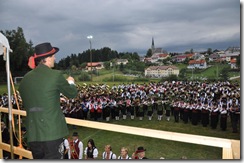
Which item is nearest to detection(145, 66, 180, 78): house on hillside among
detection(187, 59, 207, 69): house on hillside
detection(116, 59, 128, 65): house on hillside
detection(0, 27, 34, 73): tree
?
detection(187, 59, 207, 69): house on hillside

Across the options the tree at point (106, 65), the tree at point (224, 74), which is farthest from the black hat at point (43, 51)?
the tree at point (106, 65)

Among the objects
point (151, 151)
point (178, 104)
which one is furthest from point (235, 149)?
point (178, 104)

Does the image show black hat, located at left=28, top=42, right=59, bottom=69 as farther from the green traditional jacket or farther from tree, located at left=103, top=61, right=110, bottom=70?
tree, located at left=103, top=61, right=110, bottom=70

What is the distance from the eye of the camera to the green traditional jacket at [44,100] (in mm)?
1173

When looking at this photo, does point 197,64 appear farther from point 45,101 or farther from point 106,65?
point 45,101

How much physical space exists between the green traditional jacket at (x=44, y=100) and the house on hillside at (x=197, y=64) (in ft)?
48.1

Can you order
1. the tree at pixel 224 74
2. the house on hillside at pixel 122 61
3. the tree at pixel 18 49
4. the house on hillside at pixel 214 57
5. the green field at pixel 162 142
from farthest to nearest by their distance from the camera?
the house on hillside at pixel 122 61 → the house on hillside at pixel 214 57 → the tree at pixel 18 49 → the tree at pixel 224 74 → the green field at pixel 162 142

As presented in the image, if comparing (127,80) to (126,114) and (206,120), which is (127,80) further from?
(206,120)

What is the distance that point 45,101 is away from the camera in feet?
3.85

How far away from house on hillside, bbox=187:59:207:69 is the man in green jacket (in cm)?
1463

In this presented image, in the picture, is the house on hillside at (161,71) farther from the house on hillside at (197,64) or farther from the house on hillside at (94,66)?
the house on hillside at (94,66)

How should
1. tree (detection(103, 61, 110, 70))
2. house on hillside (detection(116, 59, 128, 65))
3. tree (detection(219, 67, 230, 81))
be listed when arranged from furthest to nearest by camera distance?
1. house on hillside (detection(116, 59, 128, 65))
2. tree (detection(103, 61, 110, 70))
3. tree (detection(219, 67, 230, 81))

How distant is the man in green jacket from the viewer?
117 cm

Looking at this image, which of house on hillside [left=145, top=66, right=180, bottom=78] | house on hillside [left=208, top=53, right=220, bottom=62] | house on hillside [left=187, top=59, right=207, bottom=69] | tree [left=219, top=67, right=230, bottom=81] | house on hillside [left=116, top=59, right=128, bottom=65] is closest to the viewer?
tree [left=219, top=67, right=230, bottom=81]
